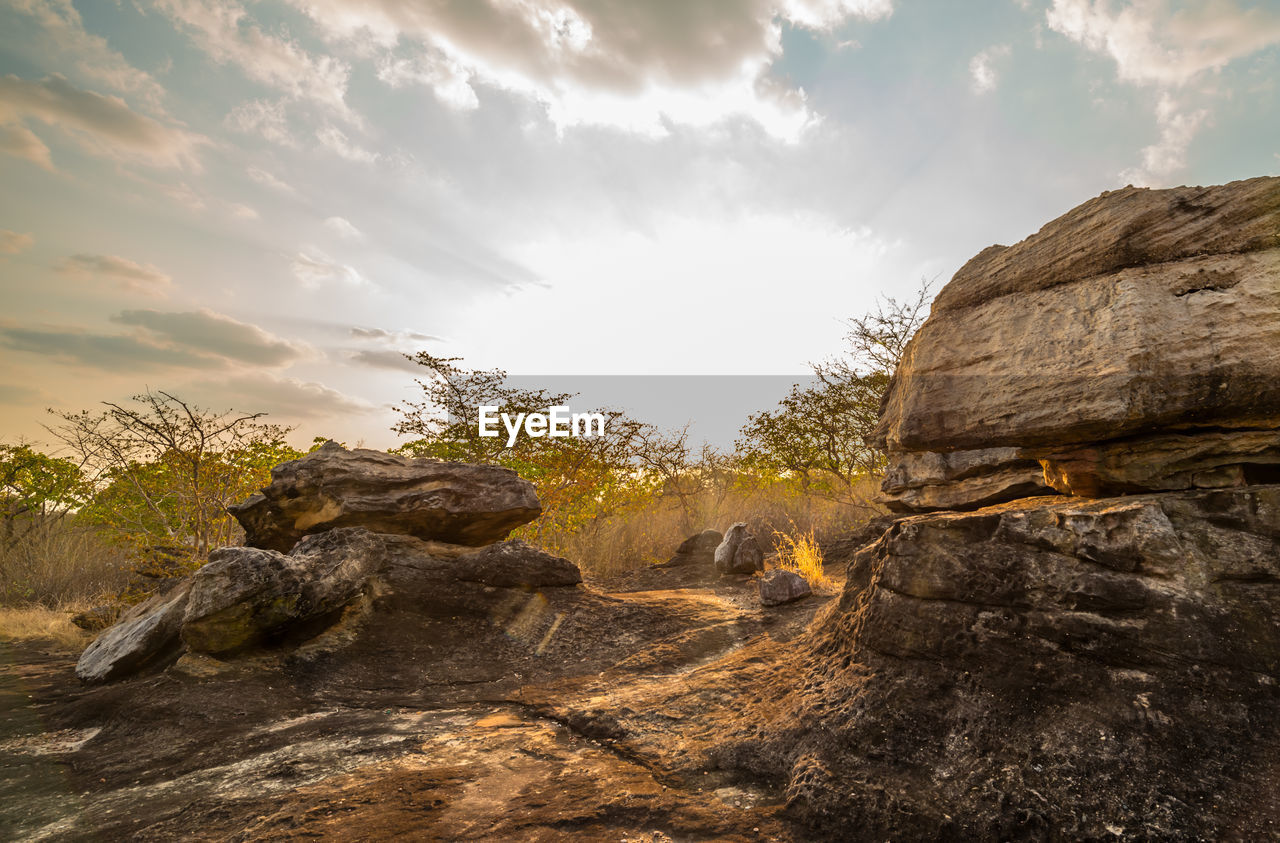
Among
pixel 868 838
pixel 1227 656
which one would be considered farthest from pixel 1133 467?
pixel 868 838

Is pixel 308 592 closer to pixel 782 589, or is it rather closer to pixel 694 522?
pixel 782 589

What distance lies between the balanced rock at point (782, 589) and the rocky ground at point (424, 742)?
0.77m

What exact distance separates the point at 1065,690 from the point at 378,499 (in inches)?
271

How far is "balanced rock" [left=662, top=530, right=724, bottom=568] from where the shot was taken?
11812 millimetres

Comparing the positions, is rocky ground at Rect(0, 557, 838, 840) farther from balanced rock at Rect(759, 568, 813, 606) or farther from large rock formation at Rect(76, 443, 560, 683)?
balanced rock at Rect(759, 568, 813, 606)

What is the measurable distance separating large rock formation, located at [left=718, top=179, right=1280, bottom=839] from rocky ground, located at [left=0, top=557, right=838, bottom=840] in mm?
675

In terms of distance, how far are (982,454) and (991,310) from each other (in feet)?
4.11

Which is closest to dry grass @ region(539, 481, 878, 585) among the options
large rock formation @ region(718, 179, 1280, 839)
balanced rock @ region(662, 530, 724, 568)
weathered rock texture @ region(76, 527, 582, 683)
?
balanced rock @ region(662, 530, 724, 568)

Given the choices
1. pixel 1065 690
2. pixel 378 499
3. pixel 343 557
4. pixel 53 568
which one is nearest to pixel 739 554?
pixel 378 499

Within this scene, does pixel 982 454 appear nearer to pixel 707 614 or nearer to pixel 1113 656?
pixel 1113 656

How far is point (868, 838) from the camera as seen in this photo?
105 inches

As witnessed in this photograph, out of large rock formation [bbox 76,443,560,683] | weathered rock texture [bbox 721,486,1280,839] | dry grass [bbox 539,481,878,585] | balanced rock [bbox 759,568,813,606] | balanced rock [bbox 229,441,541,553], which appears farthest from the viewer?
dry grass [bbox 539,481,878,585]

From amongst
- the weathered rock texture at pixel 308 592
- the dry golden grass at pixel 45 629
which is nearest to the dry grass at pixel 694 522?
the weathered rock texture at pixel 308 592

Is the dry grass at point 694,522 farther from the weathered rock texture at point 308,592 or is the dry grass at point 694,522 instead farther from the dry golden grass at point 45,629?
the dry golden grass at point 45,629
